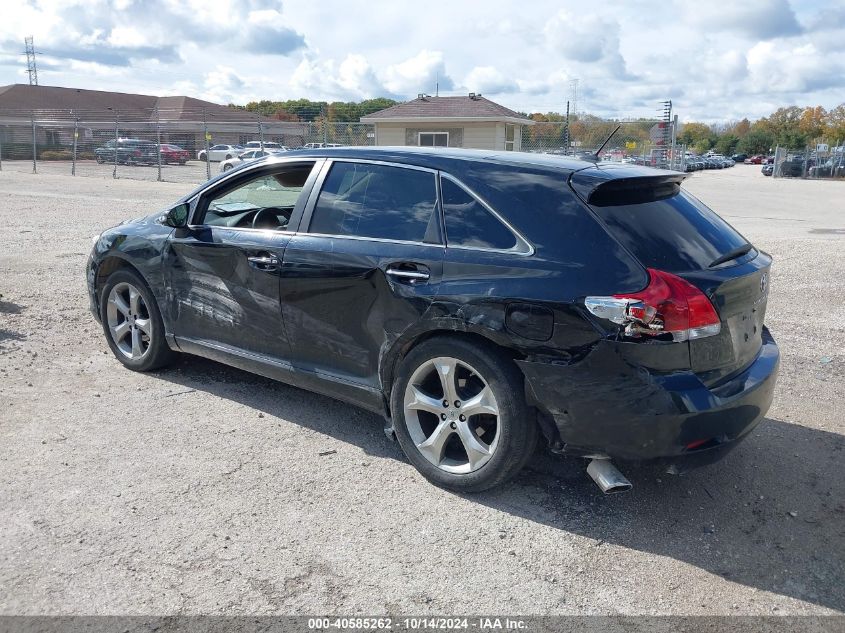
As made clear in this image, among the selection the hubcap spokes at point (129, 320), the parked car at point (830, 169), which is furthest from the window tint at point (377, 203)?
the parked car at point (830, 169)

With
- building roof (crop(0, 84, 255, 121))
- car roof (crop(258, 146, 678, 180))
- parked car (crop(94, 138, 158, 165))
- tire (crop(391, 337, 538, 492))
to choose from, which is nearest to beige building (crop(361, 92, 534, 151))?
parked car (crop(94, 138, 158, 165))

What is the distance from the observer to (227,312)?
4844 mm

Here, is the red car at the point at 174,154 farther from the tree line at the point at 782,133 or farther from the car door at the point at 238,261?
the tree line at the point at 782,133

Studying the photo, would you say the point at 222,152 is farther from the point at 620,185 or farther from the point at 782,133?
the point at 782,133

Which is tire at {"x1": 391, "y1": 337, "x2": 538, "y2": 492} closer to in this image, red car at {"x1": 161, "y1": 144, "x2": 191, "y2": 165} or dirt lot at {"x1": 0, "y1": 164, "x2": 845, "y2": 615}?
A: dirt lot at {"x1": 0, "y1": 164, "x2": 845, "y2": 615}

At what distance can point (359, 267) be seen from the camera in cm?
412

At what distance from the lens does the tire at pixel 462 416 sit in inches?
142

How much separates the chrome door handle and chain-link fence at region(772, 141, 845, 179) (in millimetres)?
48380

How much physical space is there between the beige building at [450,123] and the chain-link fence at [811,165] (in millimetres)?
17450

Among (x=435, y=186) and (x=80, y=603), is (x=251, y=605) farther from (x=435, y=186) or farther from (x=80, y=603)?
(x=435, y=186)

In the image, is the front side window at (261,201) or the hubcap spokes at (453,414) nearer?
the hubcap spokes at (453,414)

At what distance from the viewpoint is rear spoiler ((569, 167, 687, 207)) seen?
3.64 meters

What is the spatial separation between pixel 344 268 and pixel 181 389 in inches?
72.1

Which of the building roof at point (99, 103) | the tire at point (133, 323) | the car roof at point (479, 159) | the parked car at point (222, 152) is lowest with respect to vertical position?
the tire at point (133, 323)
